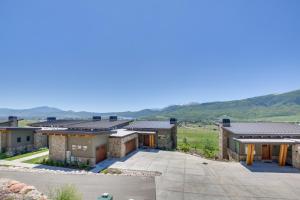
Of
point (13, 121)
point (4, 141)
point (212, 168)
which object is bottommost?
point (212, 168)

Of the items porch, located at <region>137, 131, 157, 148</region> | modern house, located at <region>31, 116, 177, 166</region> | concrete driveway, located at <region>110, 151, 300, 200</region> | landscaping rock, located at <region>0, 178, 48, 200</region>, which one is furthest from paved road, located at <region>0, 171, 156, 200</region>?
porch, located at <region>137, 131, 157, 148</region>

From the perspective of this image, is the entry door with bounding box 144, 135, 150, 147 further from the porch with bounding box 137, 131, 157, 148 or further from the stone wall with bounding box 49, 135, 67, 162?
the stone wall with bounding box 49, 135, 67, 162

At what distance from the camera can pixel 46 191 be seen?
44.7 ft

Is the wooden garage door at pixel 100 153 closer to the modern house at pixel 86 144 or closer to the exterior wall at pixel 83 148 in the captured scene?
the modern house at pixel 86 144

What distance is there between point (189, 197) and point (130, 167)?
8690 mm

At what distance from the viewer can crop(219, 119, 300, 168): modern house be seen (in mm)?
21516

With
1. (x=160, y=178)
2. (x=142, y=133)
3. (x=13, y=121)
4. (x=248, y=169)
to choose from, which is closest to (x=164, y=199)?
(x=160, y=178)

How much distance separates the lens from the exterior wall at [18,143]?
2830 cm

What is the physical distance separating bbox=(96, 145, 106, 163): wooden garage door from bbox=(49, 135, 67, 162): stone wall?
3621 millimetres

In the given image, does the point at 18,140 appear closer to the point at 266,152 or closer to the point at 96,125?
the point at 96,125

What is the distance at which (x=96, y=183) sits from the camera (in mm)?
15430

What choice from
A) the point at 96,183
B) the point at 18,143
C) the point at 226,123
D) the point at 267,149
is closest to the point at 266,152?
the point at 267,149

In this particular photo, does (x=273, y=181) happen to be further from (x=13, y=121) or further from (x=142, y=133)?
(x=13, y=121)

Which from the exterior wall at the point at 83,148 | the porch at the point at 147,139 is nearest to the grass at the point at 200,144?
the porch at the point at 147,139
